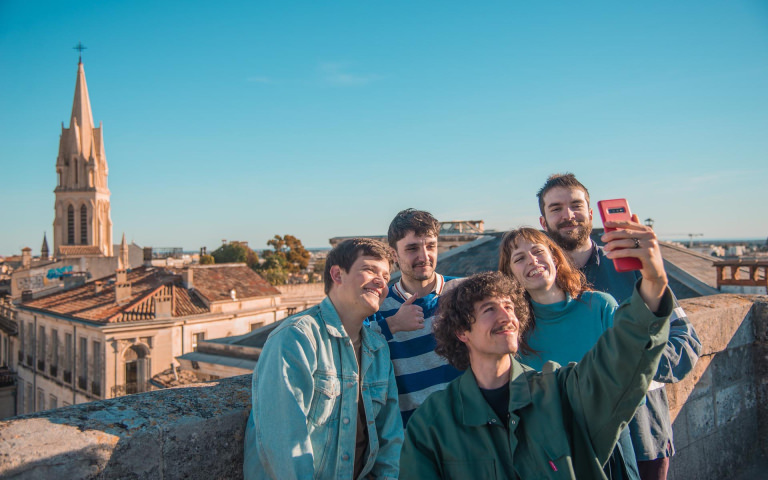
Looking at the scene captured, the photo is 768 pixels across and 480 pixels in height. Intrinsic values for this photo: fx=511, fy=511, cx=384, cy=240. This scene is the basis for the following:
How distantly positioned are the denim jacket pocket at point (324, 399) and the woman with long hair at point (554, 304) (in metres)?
0.94

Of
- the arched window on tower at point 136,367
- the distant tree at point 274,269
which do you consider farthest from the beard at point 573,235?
the distant tree at point 274,269

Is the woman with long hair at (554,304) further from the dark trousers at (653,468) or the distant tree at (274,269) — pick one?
the distant tree at (274,269)

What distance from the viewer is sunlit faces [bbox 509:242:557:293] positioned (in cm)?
263

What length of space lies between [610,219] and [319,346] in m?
1.43

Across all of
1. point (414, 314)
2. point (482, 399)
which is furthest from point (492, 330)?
point (414, 314)

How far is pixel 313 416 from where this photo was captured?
239 centimetres

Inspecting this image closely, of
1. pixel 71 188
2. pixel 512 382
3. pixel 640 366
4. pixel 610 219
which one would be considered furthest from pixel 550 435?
pixel 71 188

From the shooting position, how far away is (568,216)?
321cm

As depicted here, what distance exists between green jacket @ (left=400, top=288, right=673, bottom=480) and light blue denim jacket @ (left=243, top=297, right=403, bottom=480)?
1.76 ft

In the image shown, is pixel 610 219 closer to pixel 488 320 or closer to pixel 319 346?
pixel 488 320

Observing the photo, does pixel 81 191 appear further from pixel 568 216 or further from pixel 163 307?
pixel 568 216

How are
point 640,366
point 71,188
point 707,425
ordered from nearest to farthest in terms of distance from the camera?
point 640,366
point 707,425
point 71,188

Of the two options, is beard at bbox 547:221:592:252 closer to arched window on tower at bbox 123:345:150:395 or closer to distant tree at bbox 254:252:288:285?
arched window on tower at bbox 123:345:150:395

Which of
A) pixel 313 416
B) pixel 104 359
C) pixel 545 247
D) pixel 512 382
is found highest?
pixel 545 247
